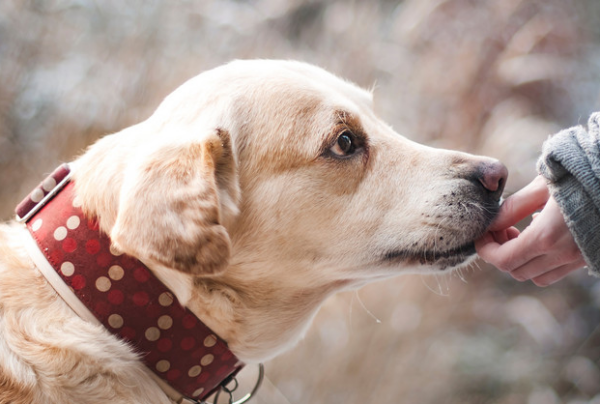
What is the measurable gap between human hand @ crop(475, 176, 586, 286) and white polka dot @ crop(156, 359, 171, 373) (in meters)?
1.04

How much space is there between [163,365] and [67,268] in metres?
0.40

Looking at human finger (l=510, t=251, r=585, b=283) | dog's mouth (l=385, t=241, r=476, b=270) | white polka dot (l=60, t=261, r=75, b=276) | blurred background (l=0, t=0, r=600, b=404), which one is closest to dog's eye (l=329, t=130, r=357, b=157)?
dog's mouth (l=385, t=241, r=476, b=270)

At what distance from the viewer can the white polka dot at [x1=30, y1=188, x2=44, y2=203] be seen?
68.9 inches

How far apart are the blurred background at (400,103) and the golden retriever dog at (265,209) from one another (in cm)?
112

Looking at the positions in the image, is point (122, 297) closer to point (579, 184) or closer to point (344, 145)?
point (344, 145)

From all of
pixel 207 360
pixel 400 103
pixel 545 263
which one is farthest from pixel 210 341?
pixel 400 103

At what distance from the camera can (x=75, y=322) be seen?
61.0 inches

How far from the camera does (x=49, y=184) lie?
5.90 ft

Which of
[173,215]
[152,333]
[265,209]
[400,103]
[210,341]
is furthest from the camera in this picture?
[400,103]

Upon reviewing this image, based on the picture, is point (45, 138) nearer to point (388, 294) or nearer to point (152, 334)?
point (388, 294)

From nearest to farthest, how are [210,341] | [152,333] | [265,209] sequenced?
[152,333], [210,341], [265,209]

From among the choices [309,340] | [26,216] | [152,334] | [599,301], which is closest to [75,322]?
[152,334]

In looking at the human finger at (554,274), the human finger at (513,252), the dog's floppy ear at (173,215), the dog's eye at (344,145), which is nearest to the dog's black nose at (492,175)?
the human finger at (513,252)

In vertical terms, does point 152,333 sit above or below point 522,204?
above
